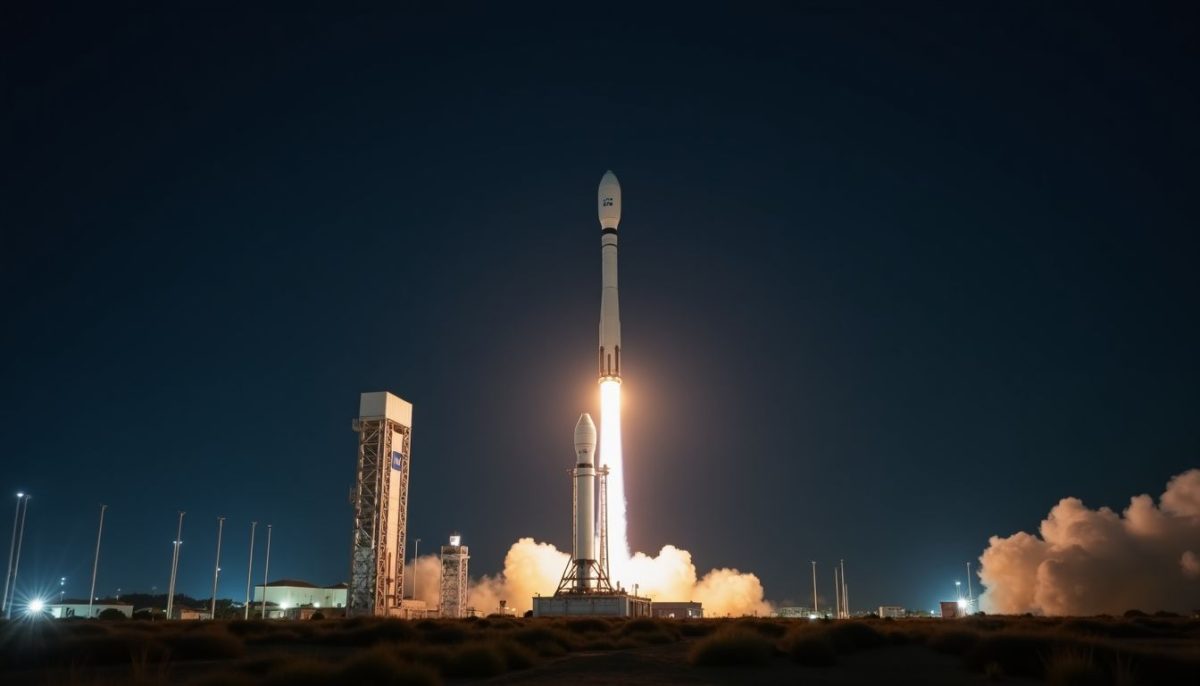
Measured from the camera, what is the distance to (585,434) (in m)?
71.1

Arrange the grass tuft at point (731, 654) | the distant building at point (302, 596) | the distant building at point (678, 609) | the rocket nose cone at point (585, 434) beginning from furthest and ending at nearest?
1. the distant building at point (302, 596)
2. the distant building at point (678, 609)
3. the rocket nose cone at point (585, 434)
4. the grass tuft at point (731, 654)

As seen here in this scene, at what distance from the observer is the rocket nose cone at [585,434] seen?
71.0 meters

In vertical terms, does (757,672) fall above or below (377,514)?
below

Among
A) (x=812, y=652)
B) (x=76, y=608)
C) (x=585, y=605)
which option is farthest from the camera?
(x=76, y=608)

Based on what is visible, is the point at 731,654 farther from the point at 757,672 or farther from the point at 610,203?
the point at 610,203

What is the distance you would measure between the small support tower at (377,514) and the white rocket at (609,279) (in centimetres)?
1696

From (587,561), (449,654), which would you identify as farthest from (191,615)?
(449,654)

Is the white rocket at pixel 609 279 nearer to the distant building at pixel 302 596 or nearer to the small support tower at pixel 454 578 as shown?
the small support tower at pixel 454 578

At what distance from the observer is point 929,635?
1136 inches

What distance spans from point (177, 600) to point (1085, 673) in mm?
150963

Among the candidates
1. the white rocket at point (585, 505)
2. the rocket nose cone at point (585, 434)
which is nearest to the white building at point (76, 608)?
the white rocket at point (585, 505)

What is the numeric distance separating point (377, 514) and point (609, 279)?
25.6 m

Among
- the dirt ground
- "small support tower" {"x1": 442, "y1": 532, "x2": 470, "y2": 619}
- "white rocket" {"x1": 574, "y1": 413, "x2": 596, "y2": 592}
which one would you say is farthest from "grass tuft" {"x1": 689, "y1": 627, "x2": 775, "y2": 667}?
"small support tower" {"x1": 442, "y1": 532, "x2": 470, "y2": 619}

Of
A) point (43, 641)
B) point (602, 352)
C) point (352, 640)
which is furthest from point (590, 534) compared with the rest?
point (43, 641)
